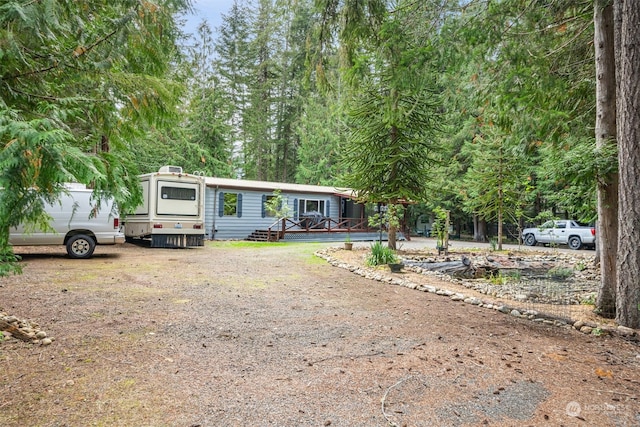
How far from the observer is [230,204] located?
16422 millimetres

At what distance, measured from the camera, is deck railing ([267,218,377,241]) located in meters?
16.3

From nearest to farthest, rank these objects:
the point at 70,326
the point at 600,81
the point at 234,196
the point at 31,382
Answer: the point at 31,382, the point at 70,326, the point at 600,81, the point at 234,196

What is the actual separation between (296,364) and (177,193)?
34.5 feet

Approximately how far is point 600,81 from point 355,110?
24.7 ft

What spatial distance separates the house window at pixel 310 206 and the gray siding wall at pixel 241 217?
0.30m

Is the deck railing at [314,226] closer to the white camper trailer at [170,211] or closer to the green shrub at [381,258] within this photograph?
the white camper trailer at [170,211]

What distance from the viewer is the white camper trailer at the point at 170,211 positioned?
39.3ft

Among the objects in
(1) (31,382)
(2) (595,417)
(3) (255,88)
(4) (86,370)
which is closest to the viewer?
(2) (595,417)

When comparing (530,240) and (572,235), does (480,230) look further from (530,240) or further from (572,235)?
(572,235)

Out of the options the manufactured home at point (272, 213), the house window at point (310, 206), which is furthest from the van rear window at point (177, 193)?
the house window at point (310, 206)

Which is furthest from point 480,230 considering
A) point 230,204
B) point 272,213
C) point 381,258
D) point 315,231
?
point 381,258

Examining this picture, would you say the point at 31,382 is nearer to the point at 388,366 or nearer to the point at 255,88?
the point at 388,366

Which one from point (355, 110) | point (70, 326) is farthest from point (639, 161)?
point (355, 110)

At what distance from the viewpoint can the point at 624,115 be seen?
4207 mm
